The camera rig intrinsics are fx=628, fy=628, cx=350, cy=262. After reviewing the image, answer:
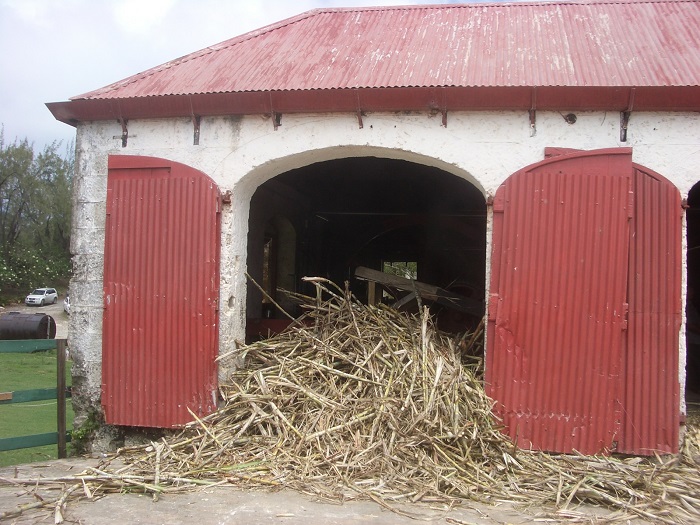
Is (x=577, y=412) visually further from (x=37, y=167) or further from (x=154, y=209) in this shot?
(x=37, y=167)

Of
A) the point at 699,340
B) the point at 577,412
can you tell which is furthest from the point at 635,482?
the point at 699,340

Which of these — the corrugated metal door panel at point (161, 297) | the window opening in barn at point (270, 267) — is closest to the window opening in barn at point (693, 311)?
the corrugated metal door panel at point (161, 297)

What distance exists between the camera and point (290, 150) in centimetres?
647

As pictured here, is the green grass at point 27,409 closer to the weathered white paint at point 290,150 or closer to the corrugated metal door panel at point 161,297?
the corrugated metal door panel at point 161,297

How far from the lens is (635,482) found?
5.07 m

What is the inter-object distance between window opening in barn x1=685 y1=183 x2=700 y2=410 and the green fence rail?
21.3 feet

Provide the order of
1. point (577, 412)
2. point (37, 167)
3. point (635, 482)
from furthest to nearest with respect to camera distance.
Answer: point (37, 167), point (577, 412), point (635, 482)

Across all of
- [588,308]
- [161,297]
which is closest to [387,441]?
[588,308]

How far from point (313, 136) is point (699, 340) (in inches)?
235

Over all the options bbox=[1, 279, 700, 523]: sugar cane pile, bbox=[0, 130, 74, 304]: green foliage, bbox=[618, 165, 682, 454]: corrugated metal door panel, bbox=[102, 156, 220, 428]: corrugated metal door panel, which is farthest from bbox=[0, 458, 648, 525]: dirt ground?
bbox=[0, 130, 74, 304]: green foliage

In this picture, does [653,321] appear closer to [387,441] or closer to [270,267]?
[387,441]

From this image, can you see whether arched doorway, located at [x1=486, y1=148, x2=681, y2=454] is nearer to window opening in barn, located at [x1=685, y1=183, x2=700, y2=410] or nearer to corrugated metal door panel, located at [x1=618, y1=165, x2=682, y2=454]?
corrugated metal door panel, located at [x1=618, y1=165, x2=682, y2=454]

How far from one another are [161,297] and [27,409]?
6146 millimetres

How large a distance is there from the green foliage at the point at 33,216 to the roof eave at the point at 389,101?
1271 inches
